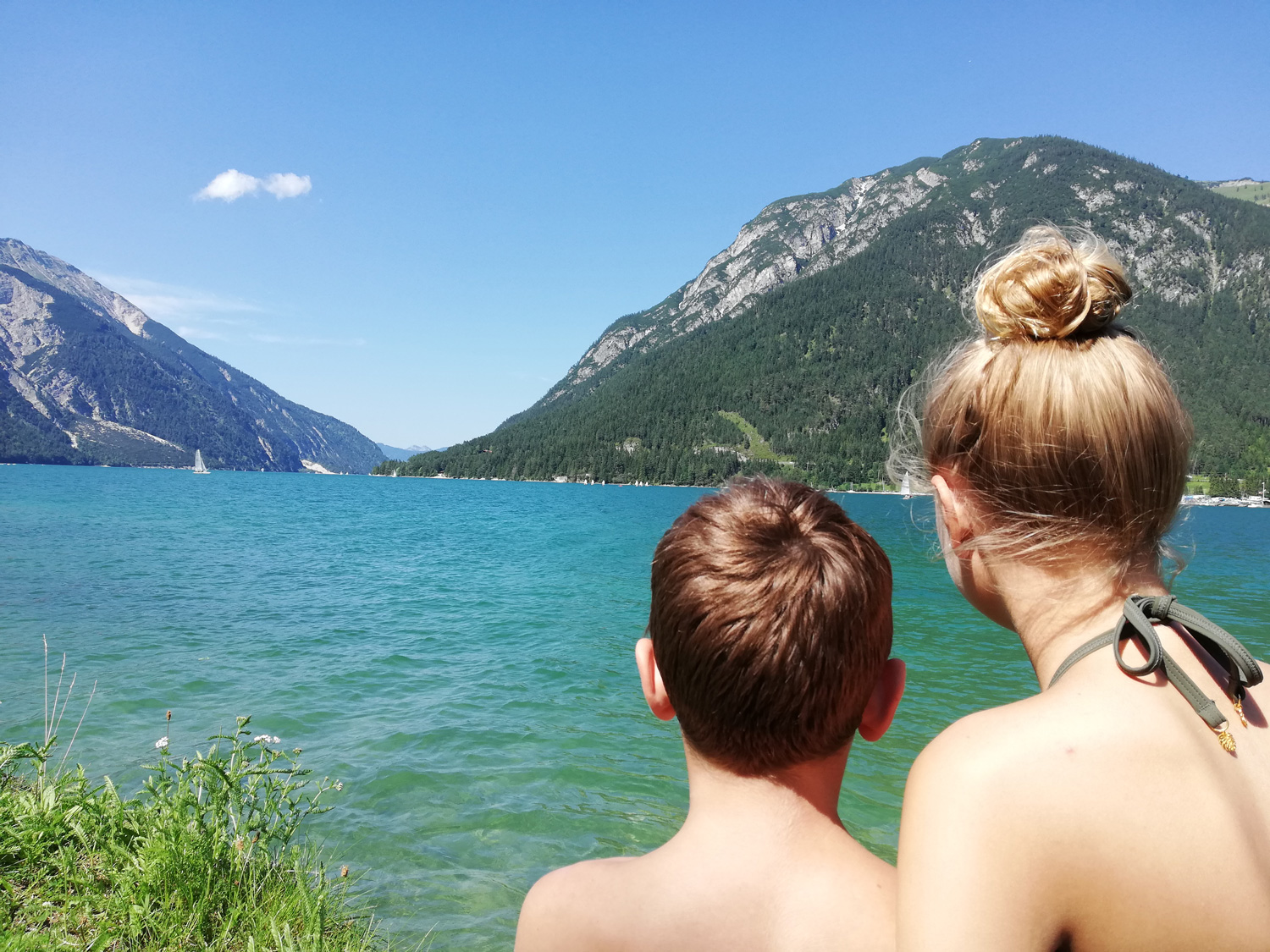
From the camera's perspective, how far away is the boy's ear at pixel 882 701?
1.54 m

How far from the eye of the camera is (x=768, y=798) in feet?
4.71

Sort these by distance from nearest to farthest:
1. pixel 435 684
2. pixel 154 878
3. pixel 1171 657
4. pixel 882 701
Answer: pixel 1171 657 → pixel 882 701 → pixel 154 878 → pixel 435 684

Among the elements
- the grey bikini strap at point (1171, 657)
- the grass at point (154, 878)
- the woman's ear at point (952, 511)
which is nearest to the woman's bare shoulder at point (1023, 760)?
the grey bikini strap at point (1171, 657)

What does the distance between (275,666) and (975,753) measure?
14.7 m

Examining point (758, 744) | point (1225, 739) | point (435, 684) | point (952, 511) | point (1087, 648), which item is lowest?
point (435, 684)

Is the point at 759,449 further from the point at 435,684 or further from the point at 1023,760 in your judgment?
the point at 1023,760

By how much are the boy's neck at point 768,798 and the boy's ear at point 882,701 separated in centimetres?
10

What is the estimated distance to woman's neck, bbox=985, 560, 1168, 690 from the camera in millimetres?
1508

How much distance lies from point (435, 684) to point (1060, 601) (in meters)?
12.6

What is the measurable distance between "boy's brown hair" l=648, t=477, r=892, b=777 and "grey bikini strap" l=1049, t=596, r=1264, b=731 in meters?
0.41

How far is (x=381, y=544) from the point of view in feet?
129

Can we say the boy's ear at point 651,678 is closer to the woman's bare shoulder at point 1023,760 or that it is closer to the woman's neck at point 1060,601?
the woman's bare shoulder at point 1023,760


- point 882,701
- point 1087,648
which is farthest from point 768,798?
point 1087,648

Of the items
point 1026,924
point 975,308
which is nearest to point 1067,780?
point 1026,924
